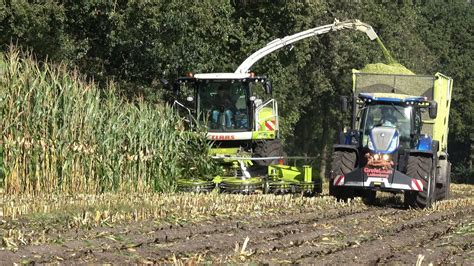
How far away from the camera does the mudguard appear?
15953 mm

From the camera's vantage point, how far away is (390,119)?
16953mm

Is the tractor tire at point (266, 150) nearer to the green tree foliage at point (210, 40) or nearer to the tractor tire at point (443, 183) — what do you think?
the tractor tire at point (443, 183)

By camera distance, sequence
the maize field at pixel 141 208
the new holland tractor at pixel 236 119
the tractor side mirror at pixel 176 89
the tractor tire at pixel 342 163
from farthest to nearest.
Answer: the tractor side mirror at pixel 176 89 → the new holland tractor at pixel 236 119 → the tractor tire at pixel 342 163 → the maize field at pixel 141 208

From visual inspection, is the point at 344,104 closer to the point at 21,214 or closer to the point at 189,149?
the point at 189,149

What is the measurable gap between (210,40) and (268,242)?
62.6 feet

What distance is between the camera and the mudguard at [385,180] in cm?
1595

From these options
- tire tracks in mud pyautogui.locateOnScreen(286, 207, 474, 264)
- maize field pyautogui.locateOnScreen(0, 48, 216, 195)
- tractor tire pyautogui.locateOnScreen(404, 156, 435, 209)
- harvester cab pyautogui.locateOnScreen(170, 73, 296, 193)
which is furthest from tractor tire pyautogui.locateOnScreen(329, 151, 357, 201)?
maize field pyautogui.locateOnScreen(0, 48, 216, 195)

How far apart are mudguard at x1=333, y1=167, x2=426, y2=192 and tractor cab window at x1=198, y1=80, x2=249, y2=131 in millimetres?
4044

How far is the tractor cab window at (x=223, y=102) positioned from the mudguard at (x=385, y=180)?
13.3 feet

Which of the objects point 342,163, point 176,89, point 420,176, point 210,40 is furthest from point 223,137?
point 210,40

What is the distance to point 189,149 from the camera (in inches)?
733

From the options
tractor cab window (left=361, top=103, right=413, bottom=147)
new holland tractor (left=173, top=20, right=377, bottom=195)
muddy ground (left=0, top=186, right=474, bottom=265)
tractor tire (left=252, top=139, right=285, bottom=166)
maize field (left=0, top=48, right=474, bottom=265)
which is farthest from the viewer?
tractor tire (left=252, top=139, right=285, bottom=166)

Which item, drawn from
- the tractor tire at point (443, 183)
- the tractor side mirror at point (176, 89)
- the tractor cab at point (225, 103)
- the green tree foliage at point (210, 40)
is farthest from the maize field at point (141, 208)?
the green tree foliage at point (210, 40)

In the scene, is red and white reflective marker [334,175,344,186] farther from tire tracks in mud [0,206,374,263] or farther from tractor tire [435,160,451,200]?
tractor tire [435,160,451,200]
